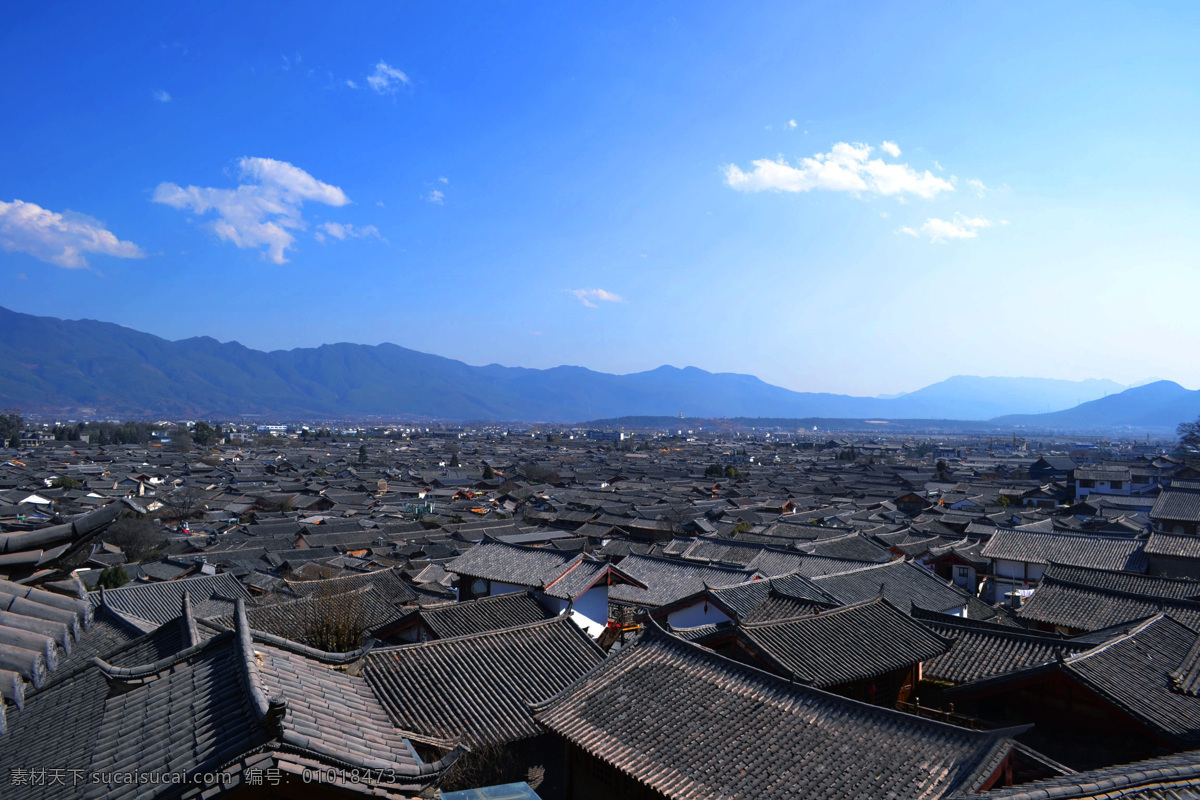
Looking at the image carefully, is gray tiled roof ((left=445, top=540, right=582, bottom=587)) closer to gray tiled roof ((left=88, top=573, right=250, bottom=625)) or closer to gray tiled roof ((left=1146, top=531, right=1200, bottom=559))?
gray tiled roof ((left=88, top=573, right=250, bottom=625))

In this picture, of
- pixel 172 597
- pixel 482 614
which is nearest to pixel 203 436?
pixel 172 597

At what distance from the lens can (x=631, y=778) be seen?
25.3 feet

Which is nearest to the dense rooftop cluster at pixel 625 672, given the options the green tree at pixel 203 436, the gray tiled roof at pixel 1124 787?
the gray tiled roof at pixel 1124 787

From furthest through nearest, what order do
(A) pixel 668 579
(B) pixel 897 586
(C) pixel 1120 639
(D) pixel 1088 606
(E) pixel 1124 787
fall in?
1. (A) pixel 668 579
2. (B) pixel 897 586
3. (D) pixel 1088 606
4. (C) pixel 1120 639
5. (E) pixel 1124 787

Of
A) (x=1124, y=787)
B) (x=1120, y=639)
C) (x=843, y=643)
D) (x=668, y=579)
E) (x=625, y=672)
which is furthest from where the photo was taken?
(x=668, y=579)

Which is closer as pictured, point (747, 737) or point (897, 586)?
point (747, 737)

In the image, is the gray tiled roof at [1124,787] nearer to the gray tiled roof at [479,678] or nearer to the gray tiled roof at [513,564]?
the gray tiled roof at [479,678]

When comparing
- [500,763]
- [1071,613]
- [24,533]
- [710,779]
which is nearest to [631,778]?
[710,779]

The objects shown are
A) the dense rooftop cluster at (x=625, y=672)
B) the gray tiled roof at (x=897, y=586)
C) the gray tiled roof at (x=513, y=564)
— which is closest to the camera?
the dense rooftop cluster at (x=625, y=672)

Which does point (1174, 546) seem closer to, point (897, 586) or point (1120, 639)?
point (897, 586)

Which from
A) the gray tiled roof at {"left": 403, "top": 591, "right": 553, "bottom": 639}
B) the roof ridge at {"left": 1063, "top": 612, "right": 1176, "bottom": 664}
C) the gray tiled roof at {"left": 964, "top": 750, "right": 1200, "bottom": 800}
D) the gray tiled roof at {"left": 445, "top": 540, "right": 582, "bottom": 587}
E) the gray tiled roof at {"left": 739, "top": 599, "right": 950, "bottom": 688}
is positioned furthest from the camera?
the gray tiled roof at {"left": 445, "top": 540, "right": 582, "bottom": 587}

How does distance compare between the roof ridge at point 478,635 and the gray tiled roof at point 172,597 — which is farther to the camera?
the gray tiled roof at point 172,597

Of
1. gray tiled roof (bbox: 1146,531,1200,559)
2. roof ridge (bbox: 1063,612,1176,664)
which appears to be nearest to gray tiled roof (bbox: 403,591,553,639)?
roof ridge (bbox: 1063,612,1176,664)

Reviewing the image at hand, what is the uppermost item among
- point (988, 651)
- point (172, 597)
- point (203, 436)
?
point (988, 651)
